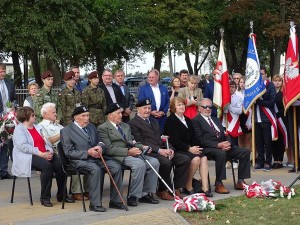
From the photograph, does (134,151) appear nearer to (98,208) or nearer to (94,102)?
(98,208)

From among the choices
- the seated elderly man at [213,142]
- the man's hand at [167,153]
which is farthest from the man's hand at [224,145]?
the man's hand at [167,153]

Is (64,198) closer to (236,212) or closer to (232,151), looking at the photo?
(236,212)

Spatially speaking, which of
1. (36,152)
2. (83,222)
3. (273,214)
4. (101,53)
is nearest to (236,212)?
(273,214)

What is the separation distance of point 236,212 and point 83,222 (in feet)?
6.87

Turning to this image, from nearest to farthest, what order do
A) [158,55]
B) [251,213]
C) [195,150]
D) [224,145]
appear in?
[251,213]
[195,150]
[224,145]
[158,55]

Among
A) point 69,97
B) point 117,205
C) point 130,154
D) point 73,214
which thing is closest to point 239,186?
point 130,154

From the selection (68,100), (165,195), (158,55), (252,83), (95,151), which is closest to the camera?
(95,151)

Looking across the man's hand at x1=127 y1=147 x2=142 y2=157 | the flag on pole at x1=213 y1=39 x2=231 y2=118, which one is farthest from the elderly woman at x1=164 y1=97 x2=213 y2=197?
the flag on pole at x1=213 y1=39 x2=231 y2=118

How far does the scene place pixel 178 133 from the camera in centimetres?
1036

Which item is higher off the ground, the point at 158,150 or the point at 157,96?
the point at 157,96

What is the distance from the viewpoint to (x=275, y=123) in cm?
1345

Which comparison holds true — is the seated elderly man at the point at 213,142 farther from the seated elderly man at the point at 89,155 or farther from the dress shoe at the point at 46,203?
the dress shoe at the point at 46,203

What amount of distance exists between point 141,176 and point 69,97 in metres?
3.12

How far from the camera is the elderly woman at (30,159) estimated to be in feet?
31.1
